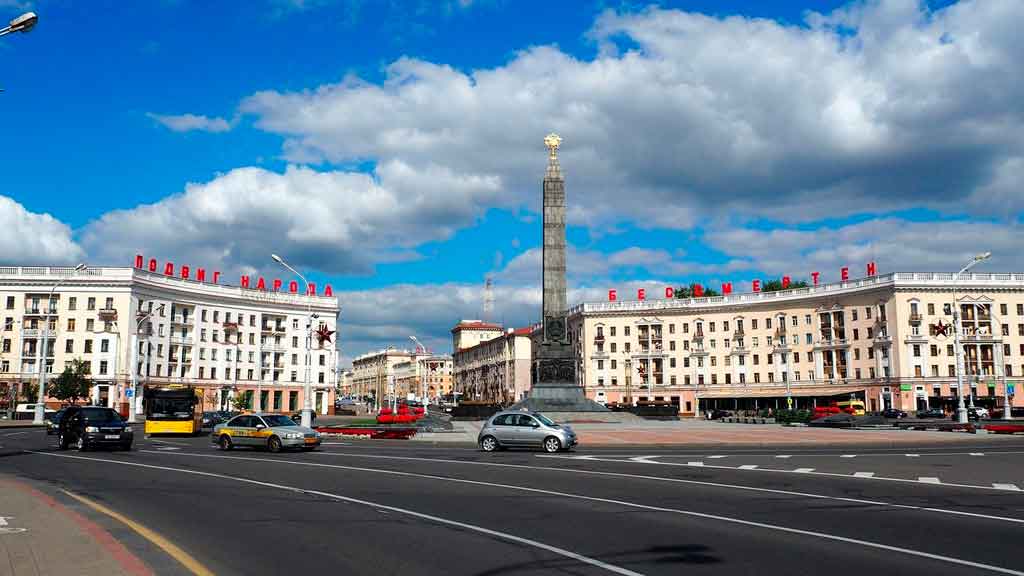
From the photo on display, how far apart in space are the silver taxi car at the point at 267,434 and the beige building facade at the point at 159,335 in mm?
61395

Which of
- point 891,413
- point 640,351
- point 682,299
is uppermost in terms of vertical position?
point 682,299

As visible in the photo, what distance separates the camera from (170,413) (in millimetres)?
41844

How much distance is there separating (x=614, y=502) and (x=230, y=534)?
6390mm

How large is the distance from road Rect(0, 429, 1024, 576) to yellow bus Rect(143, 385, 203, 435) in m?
17.7

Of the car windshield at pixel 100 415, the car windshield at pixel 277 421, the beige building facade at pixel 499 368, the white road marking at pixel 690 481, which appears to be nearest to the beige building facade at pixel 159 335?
the beige building facade at pixel 499 368

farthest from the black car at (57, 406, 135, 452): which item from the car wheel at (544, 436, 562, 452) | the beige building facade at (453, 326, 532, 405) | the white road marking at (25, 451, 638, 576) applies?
the beige building facade at (453, 326, 532, 405)

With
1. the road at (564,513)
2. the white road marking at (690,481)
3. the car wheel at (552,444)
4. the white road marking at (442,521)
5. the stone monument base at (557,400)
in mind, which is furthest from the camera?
the stone monument base at (557,400)

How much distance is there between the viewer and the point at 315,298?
120562 mm

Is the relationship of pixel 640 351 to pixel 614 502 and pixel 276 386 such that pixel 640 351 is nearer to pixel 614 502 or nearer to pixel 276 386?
pixel 276 386

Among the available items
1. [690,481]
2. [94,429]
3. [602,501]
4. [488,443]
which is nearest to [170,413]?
[94,429]

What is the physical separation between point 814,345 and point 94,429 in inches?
3695

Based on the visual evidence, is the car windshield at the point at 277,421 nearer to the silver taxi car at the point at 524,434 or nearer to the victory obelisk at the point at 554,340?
the silver taxi car at the point at 524,434

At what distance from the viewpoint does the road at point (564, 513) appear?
910cm

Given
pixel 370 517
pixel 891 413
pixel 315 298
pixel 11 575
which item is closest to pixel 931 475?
pixel 370 517
